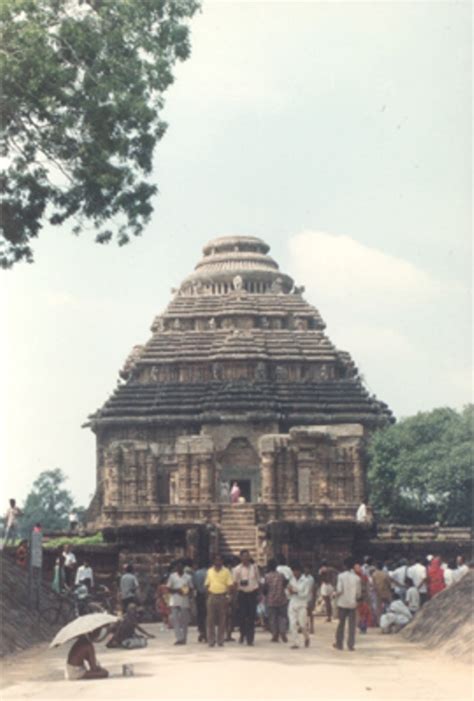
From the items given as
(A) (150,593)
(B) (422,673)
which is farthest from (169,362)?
(B) (422,673)

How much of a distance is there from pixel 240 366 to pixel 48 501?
54.5 m

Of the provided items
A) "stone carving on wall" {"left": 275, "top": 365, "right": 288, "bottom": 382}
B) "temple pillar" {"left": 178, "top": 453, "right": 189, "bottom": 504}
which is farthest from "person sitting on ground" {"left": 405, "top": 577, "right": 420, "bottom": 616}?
"stone carving on wall" {"left": 275, "top": 365, "right": 288, "bottom": 382}

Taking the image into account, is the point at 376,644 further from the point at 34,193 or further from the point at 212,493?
the point at 212,493

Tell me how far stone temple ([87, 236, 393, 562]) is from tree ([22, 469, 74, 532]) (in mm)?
42601

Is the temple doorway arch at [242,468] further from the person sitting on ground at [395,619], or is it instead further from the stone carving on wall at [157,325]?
the person sitting on ground at [395,619]

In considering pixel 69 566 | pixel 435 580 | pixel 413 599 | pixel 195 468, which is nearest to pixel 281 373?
pixel 195 468

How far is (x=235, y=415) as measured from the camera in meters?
44.7

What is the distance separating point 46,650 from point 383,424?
98.8ft

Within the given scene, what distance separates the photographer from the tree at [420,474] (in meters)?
44.0

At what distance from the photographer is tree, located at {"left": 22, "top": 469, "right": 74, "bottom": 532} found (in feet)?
313

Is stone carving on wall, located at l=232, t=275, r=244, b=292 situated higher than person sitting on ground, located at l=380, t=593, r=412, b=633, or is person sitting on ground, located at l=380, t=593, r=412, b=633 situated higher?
stone carving on wall, located at l=232, t=275, r=244, b=292

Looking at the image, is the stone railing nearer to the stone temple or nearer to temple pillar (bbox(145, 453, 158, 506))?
the stone temple

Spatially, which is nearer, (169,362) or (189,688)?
(189,688)

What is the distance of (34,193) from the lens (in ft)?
63.3
